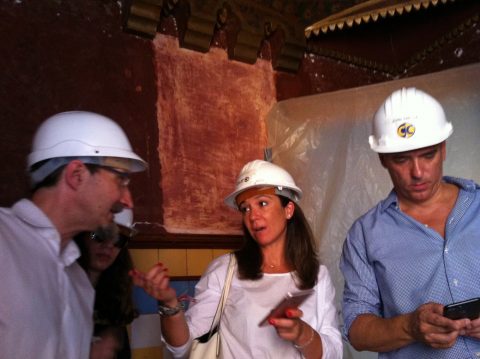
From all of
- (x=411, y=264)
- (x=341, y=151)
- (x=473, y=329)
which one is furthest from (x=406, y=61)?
(x=473, y=329)

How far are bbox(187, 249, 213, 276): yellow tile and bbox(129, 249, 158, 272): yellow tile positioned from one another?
0.26 meters

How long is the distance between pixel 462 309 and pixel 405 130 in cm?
75

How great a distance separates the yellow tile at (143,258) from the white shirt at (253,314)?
73cm

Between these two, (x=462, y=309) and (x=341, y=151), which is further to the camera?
(x=341, y=151)

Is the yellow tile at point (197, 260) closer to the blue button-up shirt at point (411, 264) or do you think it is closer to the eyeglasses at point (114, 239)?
the eyeglasses at point (114, 239)

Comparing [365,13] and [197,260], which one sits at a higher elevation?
[365,13]

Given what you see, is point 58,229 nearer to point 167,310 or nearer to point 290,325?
point 167,310

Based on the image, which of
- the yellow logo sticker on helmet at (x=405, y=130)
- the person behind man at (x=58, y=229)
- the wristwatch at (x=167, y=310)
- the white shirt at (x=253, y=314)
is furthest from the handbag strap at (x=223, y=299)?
the yellow logo sticker on helmet at (x=405, y=130)

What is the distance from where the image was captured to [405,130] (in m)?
2.39

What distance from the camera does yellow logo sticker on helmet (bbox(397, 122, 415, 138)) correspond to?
2.38 m

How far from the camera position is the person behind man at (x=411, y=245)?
2.26 m

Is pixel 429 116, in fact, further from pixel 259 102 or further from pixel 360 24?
pixel 360 24

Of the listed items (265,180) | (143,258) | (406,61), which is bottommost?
(143,258)

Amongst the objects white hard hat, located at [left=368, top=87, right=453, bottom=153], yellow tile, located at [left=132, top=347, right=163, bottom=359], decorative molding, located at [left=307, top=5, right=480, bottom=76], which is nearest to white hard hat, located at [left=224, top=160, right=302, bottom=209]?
white hard hat, located at [left=368, top=87, right=453, bottom=153]
